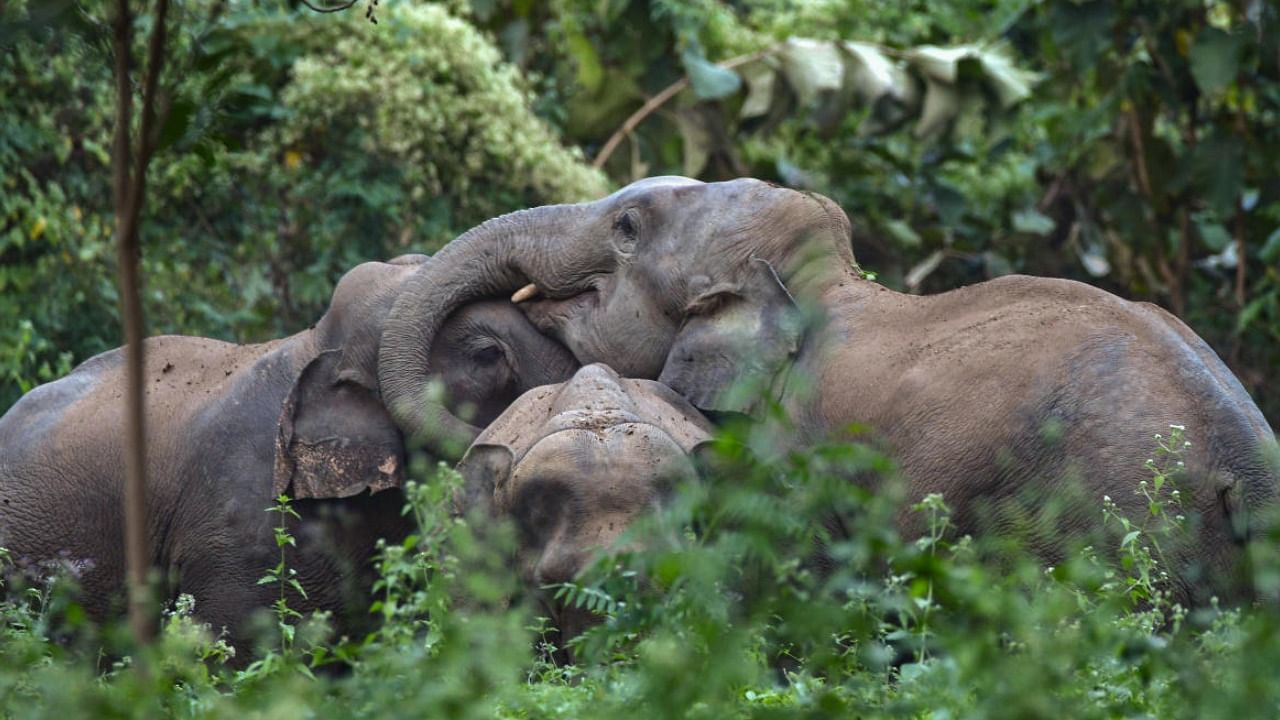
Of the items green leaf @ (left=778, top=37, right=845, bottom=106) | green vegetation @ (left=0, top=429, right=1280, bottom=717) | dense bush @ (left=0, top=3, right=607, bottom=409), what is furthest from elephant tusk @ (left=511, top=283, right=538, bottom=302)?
green leaf @ (left=778, top=37, right=845, bottom=106)

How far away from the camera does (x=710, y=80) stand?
48.1 feet

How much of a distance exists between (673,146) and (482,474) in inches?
325

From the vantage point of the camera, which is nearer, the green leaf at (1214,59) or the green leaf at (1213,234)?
the green leaf at (1214,59)

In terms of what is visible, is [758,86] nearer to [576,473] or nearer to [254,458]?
[254,458]

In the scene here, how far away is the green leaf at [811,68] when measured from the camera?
14836mm

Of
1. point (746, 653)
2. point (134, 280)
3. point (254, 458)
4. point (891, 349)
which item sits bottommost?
point (254, 458)

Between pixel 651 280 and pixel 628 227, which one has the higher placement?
pixel 628 227

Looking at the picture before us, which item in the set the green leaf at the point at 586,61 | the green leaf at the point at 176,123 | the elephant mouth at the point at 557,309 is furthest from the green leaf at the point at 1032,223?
the green leaf at the point at 176,123

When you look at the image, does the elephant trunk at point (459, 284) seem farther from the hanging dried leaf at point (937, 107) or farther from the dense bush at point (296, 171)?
the hanging dried leaf at point (937, 107)

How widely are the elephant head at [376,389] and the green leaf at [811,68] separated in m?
6.69

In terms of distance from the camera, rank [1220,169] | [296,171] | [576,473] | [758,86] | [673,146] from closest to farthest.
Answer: [576,473] → [296,171] → [1220,169] → [758,86] → [673,146]

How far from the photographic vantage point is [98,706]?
3514 millimetres

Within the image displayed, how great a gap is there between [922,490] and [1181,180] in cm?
908

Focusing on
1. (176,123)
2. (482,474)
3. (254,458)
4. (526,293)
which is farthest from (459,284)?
(176,123)
